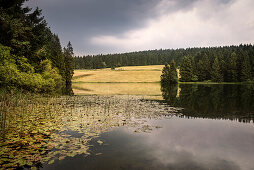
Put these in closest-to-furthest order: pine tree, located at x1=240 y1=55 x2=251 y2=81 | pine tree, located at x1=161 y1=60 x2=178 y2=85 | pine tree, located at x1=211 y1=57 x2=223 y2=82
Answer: pine tree, located at x1=161 y1=60 x2=178 y2=85 < pine tree, located at x1=240 y1=55 x2=251 y2=81 < pine tree, located at x1=211 y1=57 x2=223 y2=82

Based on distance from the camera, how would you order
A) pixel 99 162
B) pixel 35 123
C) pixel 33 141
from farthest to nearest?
pixel 35 123
pixel 33 141
pixel 99 162

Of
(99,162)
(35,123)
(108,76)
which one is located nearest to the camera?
(99,162)

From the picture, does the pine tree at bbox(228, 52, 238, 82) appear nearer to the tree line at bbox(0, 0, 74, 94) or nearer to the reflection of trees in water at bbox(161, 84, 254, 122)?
the reflection of trees in water at bbox(161, 84, 254, 122)

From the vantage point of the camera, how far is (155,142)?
26.6 feet

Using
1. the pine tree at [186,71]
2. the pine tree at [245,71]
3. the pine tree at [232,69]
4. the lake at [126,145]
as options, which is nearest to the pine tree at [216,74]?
the pine tree at [232,69]

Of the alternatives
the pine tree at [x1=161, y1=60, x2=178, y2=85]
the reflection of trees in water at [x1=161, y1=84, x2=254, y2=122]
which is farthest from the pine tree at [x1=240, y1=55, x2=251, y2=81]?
the reflection of trees in water at [x1=161, y1=84, x2=254, y2=122]

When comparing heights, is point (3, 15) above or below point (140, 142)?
above

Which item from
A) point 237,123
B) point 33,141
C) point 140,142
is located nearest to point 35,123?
point 33,141

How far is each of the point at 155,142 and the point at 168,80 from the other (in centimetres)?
6922

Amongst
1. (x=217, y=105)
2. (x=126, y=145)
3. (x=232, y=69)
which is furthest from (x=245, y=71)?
(x=126, y=145)

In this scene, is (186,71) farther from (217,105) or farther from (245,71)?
(217,105)

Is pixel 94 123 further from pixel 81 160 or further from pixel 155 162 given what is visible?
pixel 155 162

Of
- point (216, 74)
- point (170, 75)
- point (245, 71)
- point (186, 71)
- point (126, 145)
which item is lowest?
point (126, 145)

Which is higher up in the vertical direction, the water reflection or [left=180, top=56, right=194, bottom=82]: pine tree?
[left=180, top=56, right=194, bottom=82]: pine tree
